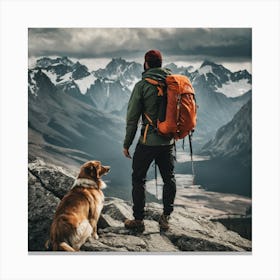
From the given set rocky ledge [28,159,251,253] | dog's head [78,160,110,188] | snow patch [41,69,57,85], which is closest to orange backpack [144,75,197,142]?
dog's head [78,160,110,188]

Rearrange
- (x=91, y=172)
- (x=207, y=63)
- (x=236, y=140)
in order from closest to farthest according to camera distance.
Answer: (x=91, y=172) < (x=236, y=140) < (x=207, y=63)

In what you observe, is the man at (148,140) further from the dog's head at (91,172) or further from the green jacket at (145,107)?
the dog's head at (91,172)

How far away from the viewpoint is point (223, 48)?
7660mm

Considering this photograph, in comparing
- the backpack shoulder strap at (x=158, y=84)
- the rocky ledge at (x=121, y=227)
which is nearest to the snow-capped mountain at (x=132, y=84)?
the rocky ledge at (x=121, y=227)

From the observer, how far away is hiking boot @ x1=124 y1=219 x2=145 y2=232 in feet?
20.9

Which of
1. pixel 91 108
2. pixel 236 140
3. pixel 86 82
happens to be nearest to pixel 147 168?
pixel 236 140

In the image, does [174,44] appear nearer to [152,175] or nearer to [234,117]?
[234,117]

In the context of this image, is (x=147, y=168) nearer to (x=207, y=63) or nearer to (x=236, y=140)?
(x=236, y=140)

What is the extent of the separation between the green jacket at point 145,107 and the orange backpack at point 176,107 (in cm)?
8

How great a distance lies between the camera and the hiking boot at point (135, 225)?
6.36 metres

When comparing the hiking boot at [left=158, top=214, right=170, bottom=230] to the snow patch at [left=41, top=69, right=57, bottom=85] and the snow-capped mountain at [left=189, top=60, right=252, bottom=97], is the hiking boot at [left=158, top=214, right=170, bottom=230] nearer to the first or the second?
the snow-capped mountain at [left=189, top=60, right=252, bottom=97]

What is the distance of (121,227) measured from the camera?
6617mm

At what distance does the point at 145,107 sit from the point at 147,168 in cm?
85
